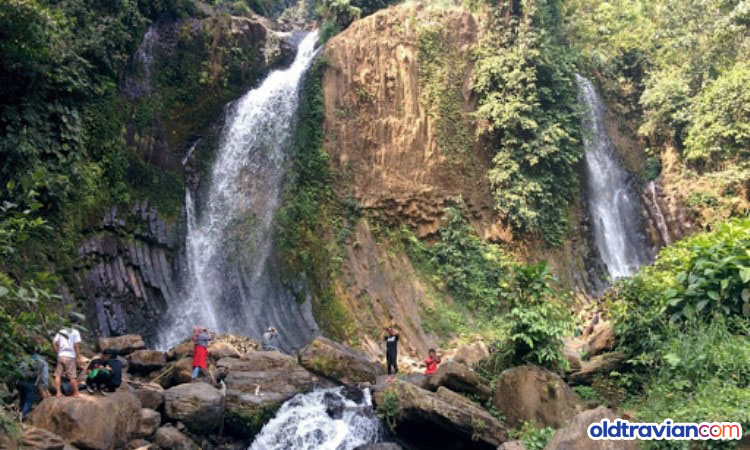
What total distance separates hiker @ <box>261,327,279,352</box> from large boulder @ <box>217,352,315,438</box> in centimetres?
218

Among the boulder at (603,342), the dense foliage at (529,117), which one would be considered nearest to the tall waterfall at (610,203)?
the dense foliage at (529,117)

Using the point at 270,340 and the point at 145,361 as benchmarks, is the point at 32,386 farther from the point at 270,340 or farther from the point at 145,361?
the point at 270,340

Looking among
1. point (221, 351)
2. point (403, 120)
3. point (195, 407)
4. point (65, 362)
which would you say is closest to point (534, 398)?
point (195, 407)

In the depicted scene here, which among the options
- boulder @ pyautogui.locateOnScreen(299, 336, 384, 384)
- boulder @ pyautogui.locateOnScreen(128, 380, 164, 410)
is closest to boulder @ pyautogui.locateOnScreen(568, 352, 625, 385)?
boulder @ pyautogui.locateOnScreen(299, 336, 384, 384)

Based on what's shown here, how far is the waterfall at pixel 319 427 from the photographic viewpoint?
10.9m

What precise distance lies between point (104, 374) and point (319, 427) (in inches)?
165

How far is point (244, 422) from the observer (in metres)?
11.0

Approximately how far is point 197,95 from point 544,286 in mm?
13894

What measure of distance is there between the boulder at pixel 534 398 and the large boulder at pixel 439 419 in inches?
15.6

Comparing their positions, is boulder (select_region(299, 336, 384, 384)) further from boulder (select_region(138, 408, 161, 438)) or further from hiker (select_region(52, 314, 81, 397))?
hiker (select_region(52, 314, 81, 397))

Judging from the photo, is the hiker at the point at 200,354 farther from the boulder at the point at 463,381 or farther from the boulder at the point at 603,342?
the boulder at the point at 603,342

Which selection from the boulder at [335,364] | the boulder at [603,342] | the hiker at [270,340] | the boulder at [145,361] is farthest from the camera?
the hiker at [270,340]

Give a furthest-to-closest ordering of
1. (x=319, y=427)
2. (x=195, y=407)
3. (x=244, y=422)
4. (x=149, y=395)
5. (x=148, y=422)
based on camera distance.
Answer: (x=319, y=427) < (x=244, y=422) < (x=195, y=407) < (x=149, y=395) < (x=148, y=422)

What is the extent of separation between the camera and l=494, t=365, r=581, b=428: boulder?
9.35m
